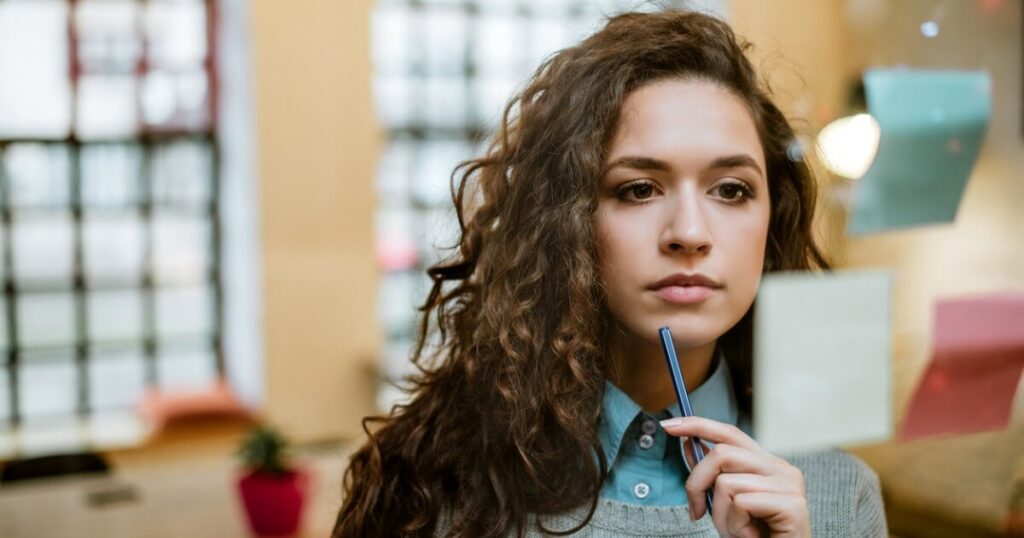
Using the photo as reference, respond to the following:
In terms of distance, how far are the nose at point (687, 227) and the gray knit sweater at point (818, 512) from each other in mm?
148

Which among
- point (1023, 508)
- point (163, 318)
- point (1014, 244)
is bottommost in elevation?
point (163, 318)

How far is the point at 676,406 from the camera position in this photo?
2.10ft

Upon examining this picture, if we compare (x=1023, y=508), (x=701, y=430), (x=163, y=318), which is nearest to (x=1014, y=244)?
(x=1023, y=508)

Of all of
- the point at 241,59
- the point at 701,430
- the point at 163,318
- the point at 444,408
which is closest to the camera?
the point at 701,430

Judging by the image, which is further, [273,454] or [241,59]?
[241,59]

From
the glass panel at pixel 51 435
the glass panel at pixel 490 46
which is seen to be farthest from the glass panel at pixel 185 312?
the glass panel at pixel 490 46

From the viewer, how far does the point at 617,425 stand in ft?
2.17

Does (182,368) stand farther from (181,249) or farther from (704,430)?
A: (704,430)

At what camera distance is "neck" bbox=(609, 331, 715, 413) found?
63 centimetres

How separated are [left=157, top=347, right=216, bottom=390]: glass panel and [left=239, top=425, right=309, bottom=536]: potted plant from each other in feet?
5.82

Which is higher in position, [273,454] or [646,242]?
[646,242]

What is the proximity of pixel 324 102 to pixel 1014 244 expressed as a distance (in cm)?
313

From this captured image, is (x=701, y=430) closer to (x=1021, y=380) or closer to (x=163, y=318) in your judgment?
(x=1021, y=380)

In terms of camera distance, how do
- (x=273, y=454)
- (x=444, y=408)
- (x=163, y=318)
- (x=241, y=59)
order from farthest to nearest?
(x=163, y=318), (x=241, y=59), (x=273, y=454), (x=444, y=408)
